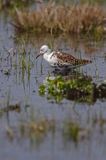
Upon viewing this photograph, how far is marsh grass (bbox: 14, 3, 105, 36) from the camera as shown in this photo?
17594 mm

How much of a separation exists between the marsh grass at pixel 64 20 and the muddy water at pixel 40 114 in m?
2.71

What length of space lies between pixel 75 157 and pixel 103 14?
10496 mm

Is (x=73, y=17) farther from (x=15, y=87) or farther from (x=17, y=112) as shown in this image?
(x=17, y=112)

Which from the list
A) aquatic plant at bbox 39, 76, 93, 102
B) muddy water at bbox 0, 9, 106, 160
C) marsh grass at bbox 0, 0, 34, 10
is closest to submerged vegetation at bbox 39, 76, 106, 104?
aquatic plant at bbox 39, 76, 93, 102

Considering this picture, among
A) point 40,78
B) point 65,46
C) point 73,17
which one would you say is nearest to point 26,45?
point 65,46

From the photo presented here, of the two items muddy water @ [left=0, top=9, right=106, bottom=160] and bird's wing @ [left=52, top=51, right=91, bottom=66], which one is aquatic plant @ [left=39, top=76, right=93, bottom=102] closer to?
muddy water @ [left=0, top=9, right=106, bottom=160]

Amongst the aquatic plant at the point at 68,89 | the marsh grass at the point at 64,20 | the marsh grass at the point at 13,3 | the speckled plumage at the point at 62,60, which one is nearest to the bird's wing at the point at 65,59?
the speckled plumage at the point at 62,60

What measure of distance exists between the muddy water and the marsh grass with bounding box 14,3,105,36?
271 centimetres

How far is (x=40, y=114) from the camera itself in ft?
30.4

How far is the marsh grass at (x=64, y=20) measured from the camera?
693 inches

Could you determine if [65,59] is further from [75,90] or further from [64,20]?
[64,20]

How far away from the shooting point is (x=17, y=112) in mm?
9547

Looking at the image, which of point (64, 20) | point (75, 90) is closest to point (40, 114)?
point (75, 90)

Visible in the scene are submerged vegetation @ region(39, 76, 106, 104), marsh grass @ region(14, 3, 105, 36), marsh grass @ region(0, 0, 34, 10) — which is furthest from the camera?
marsh grass @ region(0, 0, 34, 10)
